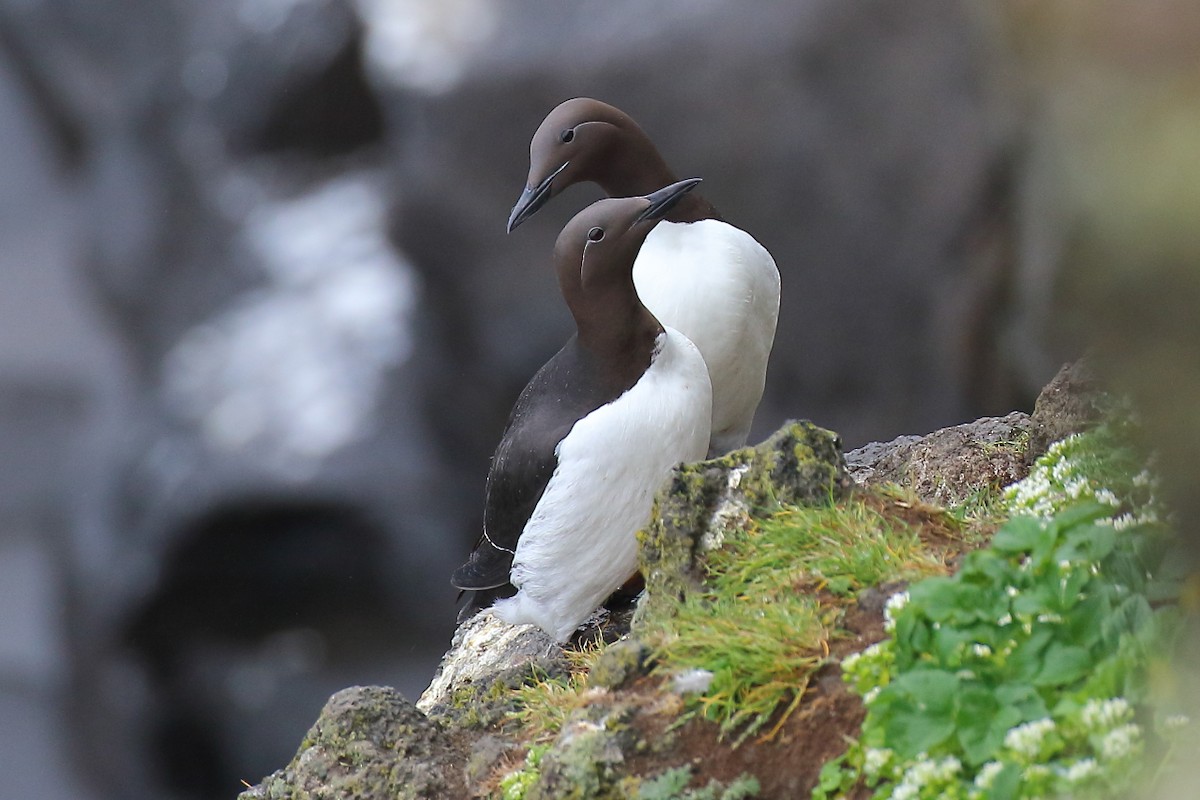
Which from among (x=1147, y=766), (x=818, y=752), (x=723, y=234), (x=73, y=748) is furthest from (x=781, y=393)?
(x=1147, y=766)

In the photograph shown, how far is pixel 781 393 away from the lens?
8.72m

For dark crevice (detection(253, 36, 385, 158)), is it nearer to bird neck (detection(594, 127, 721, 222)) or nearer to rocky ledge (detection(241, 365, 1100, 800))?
bird neck (detection(594, 127, 721, 222))

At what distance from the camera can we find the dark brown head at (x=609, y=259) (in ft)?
13.7

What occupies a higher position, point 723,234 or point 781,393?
point 781,393

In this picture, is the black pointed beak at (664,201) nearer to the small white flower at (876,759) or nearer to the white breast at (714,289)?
the white breast at (714,289)

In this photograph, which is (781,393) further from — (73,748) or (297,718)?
(73,748)

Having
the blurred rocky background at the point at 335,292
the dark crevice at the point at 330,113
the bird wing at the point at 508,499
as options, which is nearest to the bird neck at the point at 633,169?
the bird wing at the point at 508,499

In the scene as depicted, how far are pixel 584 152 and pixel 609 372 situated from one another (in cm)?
99

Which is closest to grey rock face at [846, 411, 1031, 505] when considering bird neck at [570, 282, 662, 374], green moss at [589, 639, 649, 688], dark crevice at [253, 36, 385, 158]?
bird neck at [570, 282, 662, 374]

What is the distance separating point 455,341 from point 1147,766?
7538 millimetres

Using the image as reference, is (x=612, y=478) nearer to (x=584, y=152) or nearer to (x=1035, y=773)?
(x=584, y=152)

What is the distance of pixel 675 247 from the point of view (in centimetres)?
499

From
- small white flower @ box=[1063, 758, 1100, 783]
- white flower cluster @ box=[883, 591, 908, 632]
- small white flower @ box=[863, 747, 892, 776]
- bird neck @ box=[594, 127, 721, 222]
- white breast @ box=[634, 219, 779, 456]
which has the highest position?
bird neck @ box=[594, 127, 721, 222]

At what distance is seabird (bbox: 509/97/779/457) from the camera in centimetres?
477
